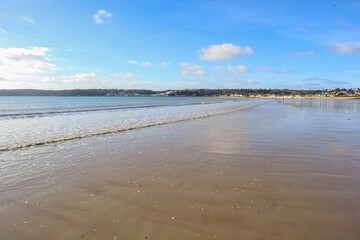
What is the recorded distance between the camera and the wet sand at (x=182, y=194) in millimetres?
3797

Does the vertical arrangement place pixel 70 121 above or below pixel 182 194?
above

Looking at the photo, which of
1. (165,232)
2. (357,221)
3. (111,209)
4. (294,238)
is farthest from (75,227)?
(357,221)

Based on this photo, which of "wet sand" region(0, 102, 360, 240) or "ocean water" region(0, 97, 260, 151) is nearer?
"wet sand" region(0, 102, 360, 240)

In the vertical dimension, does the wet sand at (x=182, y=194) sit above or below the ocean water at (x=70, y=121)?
below

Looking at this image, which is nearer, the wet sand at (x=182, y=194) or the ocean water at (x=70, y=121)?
the wet sand at (x=182, y=194)

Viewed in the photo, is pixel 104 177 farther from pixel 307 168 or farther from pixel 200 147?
pixel 307 168

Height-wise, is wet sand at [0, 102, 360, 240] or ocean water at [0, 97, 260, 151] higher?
ocean water at [0, 97, 260, 151]

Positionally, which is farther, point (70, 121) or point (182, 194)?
point (70, 121)

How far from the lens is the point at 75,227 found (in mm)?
3912

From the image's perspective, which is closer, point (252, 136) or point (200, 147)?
point (200, 147)

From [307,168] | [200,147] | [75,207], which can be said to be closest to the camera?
[75,207]

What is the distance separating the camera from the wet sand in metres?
3.80

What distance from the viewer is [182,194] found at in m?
5.13

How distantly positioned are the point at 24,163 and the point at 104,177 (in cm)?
374
